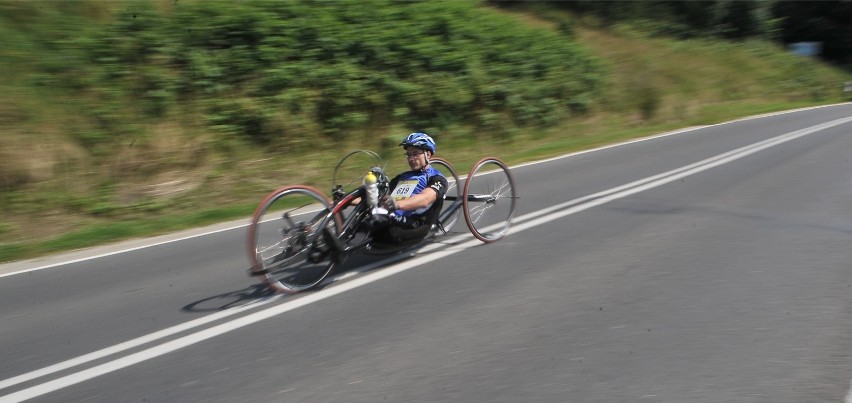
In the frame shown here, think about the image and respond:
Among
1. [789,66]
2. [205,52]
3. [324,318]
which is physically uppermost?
[205,52]

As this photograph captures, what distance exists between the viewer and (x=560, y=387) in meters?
4.66

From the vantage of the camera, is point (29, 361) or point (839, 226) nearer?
point (29, 361)

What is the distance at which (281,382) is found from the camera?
4891 millimetres

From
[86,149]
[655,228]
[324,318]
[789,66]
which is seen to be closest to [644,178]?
[655,228]

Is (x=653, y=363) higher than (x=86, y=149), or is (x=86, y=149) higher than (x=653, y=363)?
(x=86, y=149)

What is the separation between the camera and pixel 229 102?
14758 millimetres

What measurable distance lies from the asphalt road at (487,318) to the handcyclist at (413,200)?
1.18 feet

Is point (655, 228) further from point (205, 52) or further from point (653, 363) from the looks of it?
point (205, 52)

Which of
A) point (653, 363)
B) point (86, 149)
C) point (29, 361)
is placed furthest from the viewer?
point (86, 149)

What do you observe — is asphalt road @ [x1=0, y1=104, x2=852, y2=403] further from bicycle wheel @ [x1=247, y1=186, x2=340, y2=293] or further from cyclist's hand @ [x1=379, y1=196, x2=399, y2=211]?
cyclist's hand @ [x1=379, y1=196, x2=399, y2=211]

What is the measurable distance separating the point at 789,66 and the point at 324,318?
131 ft

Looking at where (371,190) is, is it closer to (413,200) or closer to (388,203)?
(388,203)

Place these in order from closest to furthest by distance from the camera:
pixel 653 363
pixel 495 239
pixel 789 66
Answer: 1. pixel 653 363
2. pixel 495 239
3. pixel 789 66

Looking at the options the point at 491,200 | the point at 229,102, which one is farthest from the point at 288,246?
the point at 229,102
